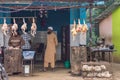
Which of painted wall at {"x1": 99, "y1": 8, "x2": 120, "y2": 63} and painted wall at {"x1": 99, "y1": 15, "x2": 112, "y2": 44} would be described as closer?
painted wall at {"x1": 99, "y1": 8, "x2": 120, "y2": 63}

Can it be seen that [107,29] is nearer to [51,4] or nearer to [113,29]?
[113,29]

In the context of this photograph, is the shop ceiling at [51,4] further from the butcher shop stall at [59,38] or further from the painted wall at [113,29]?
the painted wall at [113,29]

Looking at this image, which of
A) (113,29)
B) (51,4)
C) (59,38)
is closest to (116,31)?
(113,29)

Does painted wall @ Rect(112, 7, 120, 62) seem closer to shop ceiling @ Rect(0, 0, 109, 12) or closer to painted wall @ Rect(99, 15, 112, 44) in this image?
painted wall @ Rect(99, 15, 112, 44)

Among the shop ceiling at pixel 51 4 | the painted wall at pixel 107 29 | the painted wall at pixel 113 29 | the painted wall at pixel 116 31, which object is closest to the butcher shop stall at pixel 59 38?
the shop ceiling at pixel 51 4

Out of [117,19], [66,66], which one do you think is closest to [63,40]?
[66,66]

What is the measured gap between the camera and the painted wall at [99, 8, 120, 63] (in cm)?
2080

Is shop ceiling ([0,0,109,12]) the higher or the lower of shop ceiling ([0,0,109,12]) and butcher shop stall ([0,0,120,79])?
the higher

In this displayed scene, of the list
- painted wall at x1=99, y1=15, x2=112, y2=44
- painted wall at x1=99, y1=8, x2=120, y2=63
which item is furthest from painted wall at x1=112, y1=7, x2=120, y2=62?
painted wall at x1=99, y1=15, x2=112, y2=44

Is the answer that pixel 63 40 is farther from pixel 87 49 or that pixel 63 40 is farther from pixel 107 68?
pixel 107 68

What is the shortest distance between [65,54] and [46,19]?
7.11 ft

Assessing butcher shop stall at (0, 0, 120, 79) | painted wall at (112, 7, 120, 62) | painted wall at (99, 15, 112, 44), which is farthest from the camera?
painted wall at (99, 15, 112, 44)

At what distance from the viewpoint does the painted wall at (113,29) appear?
68.2 ft

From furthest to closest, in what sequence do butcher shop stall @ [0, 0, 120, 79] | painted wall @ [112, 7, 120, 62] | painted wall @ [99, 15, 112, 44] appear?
painted wall @ [99, 15, 112, 44], painted wall @ [112, 7, 120, 62], butcher shop stall @ [0, 0, 120, 79]
